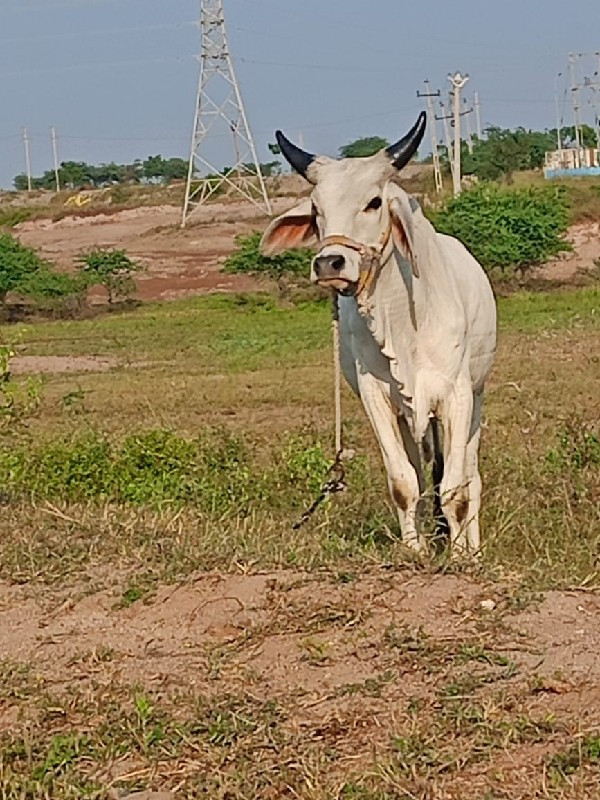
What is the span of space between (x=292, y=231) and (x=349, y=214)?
1.43 feet

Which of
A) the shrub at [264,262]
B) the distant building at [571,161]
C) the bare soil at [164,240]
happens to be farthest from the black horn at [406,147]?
the distant building at [571,161]

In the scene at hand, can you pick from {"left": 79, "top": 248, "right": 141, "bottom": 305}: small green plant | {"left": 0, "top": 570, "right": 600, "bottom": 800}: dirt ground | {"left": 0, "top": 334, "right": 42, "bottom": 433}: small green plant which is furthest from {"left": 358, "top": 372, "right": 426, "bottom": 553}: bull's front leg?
{"left": 79, "top": 248, "right": 141, "bottom": 305}: small green plant

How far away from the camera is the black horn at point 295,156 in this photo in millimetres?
5930

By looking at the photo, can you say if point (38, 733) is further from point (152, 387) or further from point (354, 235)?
point (152, 387)

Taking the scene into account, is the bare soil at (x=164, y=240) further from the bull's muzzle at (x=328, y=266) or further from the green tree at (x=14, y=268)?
the bull's muzzle at (x=328, y=266)

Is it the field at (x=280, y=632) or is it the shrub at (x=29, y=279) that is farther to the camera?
the shrub at (x=29, y=279)

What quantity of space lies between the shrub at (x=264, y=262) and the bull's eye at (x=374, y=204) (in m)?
24.9

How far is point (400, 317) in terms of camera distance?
611 cm

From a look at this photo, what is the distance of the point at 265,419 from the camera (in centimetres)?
1377

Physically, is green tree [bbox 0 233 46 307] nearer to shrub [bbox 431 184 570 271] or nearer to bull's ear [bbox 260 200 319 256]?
shrub [bbox 431 184 570 271]

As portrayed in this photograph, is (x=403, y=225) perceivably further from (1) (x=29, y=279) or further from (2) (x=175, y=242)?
(2) (x=175, y=242)

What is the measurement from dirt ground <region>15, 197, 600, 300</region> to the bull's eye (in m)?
27.8

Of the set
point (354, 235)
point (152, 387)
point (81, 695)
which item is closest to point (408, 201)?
point (354, 235)

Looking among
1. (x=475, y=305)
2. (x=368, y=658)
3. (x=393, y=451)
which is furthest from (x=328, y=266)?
(x=368, y=658)
